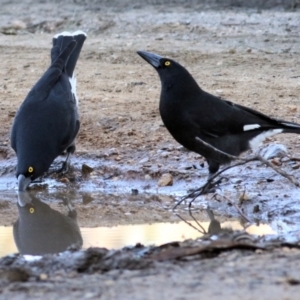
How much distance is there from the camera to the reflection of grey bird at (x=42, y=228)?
20.9 feet

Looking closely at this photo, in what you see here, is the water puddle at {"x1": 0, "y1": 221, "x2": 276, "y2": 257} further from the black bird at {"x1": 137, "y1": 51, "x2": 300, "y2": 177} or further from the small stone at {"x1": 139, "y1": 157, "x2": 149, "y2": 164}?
the small stone at {"x1": 139, "y1": 157, "x2": 149, "y2": 164}

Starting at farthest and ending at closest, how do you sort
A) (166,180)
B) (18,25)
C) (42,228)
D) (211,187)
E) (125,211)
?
1. (18,25)
2. (166,180)
3. (211,187)
4. (125,211)
5. (42,228)

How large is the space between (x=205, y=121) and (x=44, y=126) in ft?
5.19

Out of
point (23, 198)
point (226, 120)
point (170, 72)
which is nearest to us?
point (226, 120)

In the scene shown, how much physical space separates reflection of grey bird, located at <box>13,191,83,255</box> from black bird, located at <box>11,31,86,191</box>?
0.30 meters

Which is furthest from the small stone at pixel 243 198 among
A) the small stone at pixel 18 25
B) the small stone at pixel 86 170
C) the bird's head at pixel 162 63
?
the small stone at pixel 18 25

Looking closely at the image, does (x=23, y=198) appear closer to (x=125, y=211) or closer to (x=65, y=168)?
(x=65, y=168)

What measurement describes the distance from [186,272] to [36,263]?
3.07 feet

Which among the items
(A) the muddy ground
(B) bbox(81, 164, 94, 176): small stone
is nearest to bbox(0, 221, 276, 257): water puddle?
(A) the muddy ground

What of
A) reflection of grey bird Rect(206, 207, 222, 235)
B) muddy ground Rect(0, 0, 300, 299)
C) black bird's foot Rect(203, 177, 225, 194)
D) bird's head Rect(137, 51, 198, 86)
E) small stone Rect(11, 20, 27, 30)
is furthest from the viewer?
small stone Rect(11, 20, 27, 30)

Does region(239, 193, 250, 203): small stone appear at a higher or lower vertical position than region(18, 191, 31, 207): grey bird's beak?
higher

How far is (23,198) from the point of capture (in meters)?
7.82

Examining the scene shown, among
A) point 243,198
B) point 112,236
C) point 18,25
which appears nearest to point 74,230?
point 112,236

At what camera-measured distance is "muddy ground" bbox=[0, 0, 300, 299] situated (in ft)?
14.7
